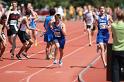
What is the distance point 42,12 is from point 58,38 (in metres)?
54.3

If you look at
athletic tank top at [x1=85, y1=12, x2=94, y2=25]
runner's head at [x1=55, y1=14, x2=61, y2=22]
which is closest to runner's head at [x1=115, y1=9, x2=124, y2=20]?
runner's head at [x1=55, y1=14, x2=61, y2=22]

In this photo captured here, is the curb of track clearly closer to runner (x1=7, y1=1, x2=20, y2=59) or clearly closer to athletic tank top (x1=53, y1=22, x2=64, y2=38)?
athletic tank top (x1=53, y1=22, x2=64, y2=38)

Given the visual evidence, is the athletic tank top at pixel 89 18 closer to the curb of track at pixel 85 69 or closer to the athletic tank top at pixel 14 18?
the curb of track at pixel 85 69

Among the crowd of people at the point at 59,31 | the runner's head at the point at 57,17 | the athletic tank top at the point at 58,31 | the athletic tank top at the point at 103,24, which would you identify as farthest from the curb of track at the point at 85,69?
the runner's head at the point at 57,17

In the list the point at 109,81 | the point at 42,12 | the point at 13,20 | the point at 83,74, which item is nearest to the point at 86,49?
the point at 13,20

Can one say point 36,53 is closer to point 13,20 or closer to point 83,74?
point 13,20

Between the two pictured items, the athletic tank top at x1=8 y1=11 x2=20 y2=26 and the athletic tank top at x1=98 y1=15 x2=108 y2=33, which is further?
the athletic tank top at x1=8 y1=11 x2=20 y2=26

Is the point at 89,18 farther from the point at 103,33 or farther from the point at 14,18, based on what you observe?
the point at 103,33

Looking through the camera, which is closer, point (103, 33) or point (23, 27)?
point (103, 33)

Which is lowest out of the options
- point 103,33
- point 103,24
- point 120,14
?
point 103,33

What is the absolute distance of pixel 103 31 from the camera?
1970 centimetres

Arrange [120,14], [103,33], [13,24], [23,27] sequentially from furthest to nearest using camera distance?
[13,24] → [23,27] → [103,33] → [120,14]

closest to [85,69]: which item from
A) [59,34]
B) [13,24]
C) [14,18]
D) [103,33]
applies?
[103,33]

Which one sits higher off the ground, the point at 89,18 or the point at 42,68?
the point at 89,18
